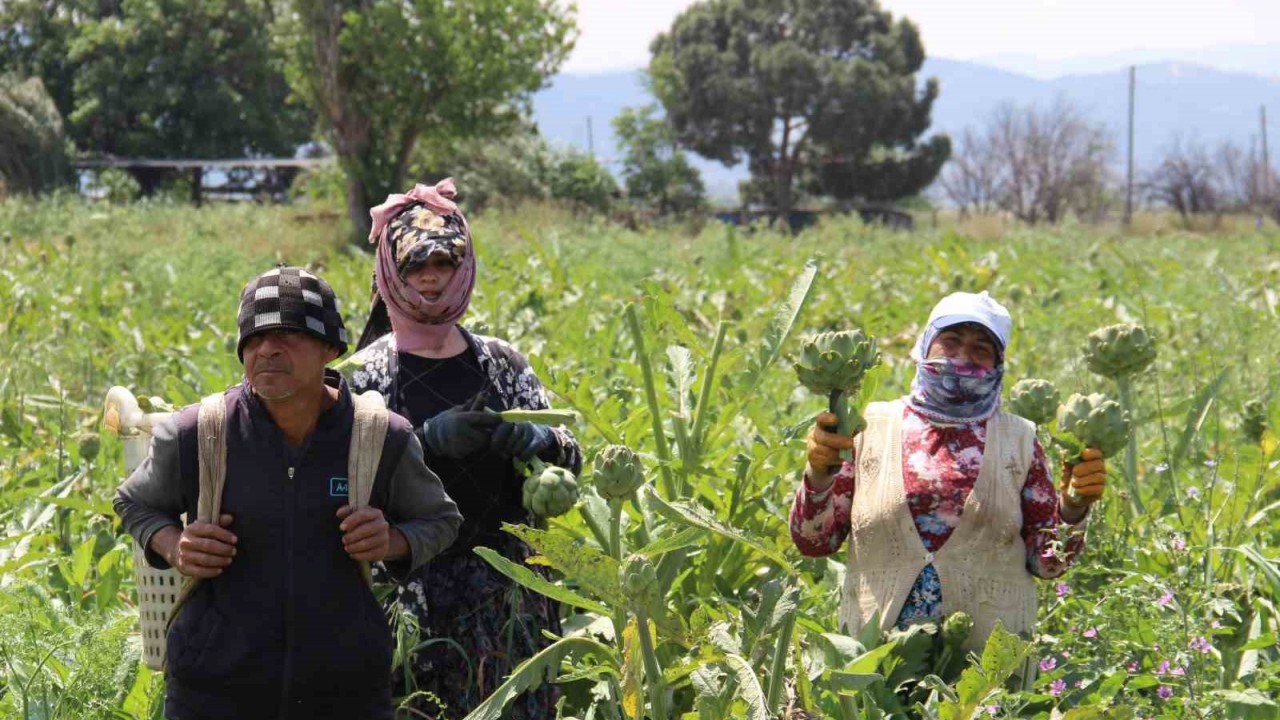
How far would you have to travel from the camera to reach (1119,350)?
2752 mm

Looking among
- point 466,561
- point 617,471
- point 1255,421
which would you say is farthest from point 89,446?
point 1255,421

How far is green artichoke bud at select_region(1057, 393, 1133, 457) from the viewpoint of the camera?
242 centimetres

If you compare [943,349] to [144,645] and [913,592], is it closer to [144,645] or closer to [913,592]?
[913,592]

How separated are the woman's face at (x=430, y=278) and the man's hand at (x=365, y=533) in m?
0.56

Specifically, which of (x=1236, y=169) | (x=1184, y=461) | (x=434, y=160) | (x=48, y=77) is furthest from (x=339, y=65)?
(x=1236, y=169)

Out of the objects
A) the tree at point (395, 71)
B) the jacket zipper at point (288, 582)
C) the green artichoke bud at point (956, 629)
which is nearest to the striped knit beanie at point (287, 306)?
the jacket zipper at point (288, 582)

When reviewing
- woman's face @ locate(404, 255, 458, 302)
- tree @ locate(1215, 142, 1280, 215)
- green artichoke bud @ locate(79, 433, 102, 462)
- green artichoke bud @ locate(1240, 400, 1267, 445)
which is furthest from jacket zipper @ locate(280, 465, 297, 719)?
tree @ locate(1215, 142, 1280, 215)

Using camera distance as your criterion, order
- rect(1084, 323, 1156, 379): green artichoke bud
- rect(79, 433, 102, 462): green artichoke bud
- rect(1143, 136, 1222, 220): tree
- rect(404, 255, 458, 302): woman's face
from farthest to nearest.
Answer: rect(1143, 136, 1222, 220): tree
rect(79, 433, 102, 462): green artichoke bud
rect(1084, 323, 1156, 379): green artichoke bud
rect(404, 255, 458, 302): woman's face

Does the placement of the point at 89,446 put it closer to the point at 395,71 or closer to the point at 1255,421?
the point at 1255,421

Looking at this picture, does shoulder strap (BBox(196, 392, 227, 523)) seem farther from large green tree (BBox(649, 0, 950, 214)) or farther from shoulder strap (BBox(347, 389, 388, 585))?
large green tree (BBox(649, 0, 950, 214))

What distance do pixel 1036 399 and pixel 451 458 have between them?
3.51ft

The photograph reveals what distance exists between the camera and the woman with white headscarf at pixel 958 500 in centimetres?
247

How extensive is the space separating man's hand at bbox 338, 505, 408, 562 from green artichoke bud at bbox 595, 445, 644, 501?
0.31 meters

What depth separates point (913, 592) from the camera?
251cm
